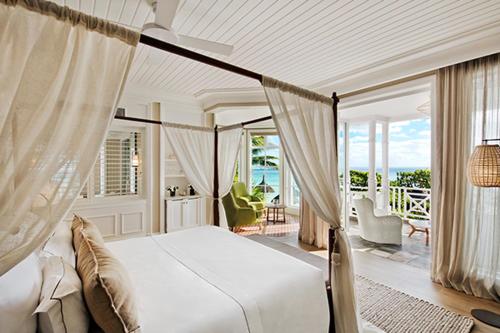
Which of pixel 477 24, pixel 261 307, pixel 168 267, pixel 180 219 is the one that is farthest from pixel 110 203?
pixel 477 24

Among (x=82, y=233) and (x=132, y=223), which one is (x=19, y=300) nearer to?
(x=82, y=233)

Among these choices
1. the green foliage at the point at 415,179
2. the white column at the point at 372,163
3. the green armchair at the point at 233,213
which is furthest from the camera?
the green foliage at the point at 415,179

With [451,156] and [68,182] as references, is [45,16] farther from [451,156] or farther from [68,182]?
[451,156]

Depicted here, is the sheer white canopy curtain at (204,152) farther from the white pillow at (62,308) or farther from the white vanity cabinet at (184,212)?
the white pillow at (62,308)

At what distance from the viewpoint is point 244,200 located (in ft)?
19.4

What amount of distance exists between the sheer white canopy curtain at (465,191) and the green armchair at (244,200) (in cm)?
357

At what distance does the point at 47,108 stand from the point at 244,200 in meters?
5.06

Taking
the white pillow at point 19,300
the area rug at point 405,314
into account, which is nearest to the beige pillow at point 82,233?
the white pillow at point 19,300

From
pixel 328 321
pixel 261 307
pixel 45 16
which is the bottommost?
pixel 328 321

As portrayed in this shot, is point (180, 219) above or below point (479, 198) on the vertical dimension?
below

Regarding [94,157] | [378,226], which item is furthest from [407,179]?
[94,157]

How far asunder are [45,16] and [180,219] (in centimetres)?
437

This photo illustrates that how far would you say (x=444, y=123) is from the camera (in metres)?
3.09

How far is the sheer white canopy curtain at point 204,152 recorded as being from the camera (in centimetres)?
356
